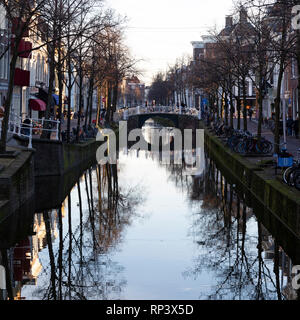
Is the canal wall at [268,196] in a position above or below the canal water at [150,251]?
above

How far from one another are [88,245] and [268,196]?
718cm

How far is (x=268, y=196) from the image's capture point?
907 inches

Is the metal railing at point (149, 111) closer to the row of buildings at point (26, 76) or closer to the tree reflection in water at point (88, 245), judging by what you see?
the row of buildings at point (26, 76)

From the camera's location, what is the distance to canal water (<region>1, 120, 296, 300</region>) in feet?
43.8

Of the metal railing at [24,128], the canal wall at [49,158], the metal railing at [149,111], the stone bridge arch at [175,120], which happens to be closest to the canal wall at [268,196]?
the canal wall at [49,158]

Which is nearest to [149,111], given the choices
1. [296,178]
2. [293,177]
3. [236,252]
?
[293,177]

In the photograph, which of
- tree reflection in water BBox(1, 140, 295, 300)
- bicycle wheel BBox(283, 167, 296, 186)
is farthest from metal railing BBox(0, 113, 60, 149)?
bicycle wheel BBox(283, 167, 296, 186)

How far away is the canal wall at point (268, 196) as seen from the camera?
18.6 meters

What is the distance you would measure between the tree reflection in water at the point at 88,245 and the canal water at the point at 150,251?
0.02 m

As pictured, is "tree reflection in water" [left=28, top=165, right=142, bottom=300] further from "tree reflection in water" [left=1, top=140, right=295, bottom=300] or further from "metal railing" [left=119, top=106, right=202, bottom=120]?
"metal railing" [left=119, top=106, right=202, bottom=120]

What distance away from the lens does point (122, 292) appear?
12977 millimetres

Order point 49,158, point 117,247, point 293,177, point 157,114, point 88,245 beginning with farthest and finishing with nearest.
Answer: point 157,114
point 49,158
point 293,177
point 88,245
point 117,247

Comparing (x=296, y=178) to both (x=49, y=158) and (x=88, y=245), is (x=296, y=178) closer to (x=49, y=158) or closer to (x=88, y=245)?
(x=88, y=245)

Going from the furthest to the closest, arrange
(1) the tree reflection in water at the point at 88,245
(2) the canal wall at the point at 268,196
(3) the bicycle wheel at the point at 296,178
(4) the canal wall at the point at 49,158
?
(4) the canal wall at the point at 49,158 < (3) the bicycle wheel at the point at 296,178 < (2) the canal wall at the point at 268,196 < (1) the tree reflection in water at the point at 88,245
